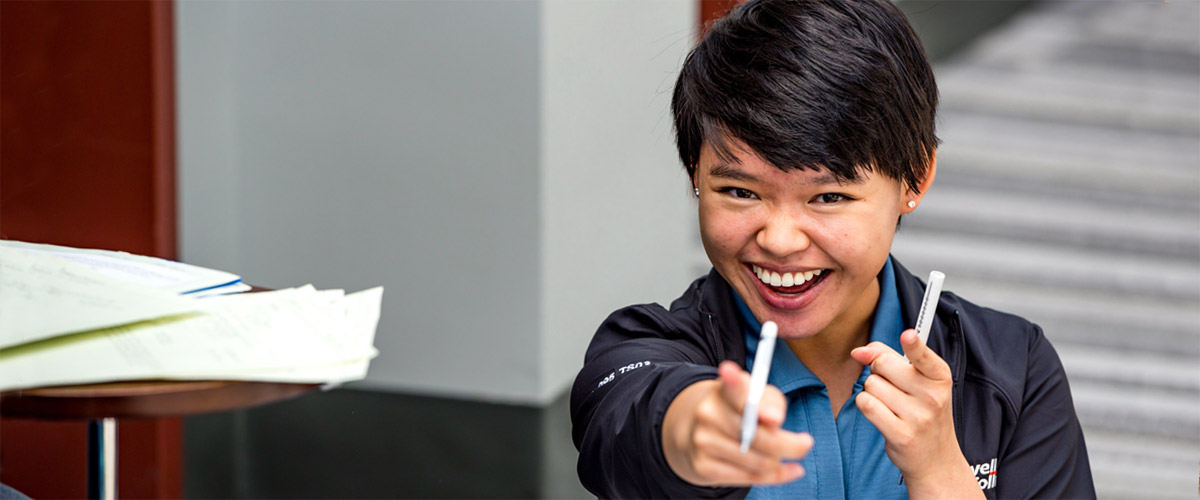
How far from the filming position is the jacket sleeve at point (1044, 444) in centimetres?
114

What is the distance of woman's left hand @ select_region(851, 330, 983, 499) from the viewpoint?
3.00 feet

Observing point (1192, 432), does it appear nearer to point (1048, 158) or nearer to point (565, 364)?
point (1048, 158)

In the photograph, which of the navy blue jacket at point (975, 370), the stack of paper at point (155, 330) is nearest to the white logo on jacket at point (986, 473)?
the navy blue jacket at point (975, 370)

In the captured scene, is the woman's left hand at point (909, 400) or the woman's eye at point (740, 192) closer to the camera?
the woman's left hand at point (909, 400)

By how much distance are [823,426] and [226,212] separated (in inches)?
59.3

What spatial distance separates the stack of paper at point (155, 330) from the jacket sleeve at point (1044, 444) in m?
0.70

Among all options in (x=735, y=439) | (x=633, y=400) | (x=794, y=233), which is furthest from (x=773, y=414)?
(x=794, y=233)

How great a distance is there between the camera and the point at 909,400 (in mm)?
929

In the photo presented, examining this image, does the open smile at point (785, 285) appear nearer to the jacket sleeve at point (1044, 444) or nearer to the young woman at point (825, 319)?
the young woman at point (825, 319)

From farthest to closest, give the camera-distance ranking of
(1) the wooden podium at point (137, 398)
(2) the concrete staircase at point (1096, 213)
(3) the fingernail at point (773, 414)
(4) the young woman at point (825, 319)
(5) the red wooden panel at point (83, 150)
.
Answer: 1. (2) the concrete staircase at point (1096, 213)
2. (5) the red wooden panel at point (83, 150)
3. (4) the young woman at point (825, 319)
4. (1) the wooden podium at point (137, 398)
5. (3) the fingernail at point (773, 414)

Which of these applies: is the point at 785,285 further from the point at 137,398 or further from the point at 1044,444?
the point at 137,398

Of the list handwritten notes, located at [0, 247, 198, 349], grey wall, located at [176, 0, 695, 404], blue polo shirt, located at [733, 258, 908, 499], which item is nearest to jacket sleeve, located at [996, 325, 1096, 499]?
blue polo shirt, located at [733, 258, 908, 499]

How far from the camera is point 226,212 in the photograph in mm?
2205

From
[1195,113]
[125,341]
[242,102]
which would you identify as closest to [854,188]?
[125,341]
